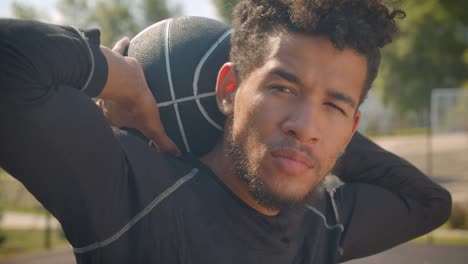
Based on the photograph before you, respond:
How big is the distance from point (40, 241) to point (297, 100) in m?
18.3

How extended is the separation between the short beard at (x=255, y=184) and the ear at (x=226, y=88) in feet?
0.35

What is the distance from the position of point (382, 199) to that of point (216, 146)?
0.91 meters

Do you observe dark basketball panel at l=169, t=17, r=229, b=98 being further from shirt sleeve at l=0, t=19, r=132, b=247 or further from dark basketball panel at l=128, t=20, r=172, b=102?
shirt sleeve at l=0, t=19, r=132, b=247

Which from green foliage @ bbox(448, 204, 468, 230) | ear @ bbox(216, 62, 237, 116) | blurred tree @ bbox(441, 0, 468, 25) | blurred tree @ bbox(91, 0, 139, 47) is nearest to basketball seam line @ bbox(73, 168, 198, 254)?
ear @ bbox(216, 62, 237, 116)

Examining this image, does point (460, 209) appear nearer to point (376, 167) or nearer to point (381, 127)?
point (376, 167)

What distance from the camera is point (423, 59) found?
31125 mm

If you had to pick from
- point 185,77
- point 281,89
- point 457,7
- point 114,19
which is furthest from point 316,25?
point 114,19

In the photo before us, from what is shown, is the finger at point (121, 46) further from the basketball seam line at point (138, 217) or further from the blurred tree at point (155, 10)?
the blurred tree at point (155, 10)

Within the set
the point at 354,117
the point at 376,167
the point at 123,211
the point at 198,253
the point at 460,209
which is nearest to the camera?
the point at 123,211

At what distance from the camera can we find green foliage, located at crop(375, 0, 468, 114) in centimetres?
2757

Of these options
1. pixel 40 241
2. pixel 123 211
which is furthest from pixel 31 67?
pixel 40 241

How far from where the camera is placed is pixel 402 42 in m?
30.9

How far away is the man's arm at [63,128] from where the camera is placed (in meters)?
1.33

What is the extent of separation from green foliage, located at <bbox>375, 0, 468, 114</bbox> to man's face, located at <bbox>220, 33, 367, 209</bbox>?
24.6 m
